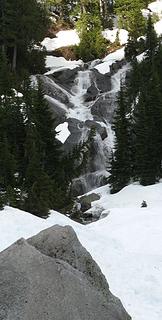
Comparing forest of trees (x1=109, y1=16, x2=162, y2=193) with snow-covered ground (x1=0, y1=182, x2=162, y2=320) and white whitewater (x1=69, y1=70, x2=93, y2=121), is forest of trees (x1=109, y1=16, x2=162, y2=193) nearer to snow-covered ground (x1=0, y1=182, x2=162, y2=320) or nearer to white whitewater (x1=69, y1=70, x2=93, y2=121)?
white whitewater (x1=69, y1=70, x2=93, y2=121)

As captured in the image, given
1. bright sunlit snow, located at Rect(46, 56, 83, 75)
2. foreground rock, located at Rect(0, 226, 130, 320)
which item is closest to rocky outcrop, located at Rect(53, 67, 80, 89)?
bright sunlit snow, located at Rect(46, 56, 83, 75)

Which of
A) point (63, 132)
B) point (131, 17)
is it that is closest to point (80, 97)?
point (63, 132)

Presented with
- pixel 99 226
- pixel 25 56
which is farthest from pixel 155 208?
pixel 25 56

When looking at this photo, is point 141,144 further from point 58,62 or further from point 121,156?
point 58,62

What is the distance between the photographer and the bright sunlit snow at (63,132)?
1618 inches

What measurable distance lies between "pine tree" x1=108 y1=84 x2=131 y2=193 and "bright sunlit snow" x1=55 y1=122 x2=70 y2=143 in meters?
4.60

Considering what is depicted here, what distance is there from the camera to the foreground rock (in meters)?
6.58

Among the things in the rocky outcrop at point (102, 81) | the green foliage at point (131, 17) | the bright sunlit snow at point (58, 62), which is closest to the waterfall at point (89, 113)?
→ the rocky outcrop at point (102, 81)

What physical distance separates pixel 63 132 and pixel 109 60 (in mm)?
19291

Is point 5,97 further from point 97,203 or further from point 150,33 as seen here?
point 150,33

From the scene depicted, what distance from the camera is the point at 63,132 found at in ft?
137

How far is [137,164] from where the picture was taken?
37375 millimetres

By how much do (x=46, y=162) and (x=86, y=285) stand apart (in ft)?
77.1

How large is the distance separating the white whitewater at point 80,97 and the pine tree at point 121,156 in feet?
22.9
